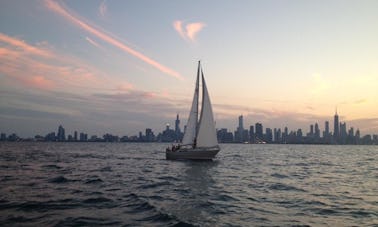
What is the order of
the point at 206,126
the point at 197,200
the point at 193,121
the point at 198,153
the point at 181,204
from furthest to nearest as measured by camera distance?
the point at 193,121 < the point at 206,126 < the point at 198,153 < the point at 197,200 < the point at 181,204

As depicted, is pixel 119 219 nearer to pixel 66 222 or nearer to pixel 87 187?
pixel 66 222

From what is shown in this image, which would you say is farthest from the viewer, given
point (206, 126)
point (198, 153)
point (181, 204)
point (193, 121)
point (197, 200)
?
point (193, 121)

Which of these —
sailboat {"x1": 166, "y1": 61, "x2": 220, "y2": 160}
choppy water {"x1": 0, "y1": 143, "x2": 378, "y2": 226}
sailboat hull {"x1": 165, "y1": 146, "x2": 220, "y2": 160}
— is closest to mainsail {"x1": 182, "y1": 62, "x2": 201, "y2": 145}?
sailboat {"x1": 166, "y1": 61, "x2": 220, "y2": 160}

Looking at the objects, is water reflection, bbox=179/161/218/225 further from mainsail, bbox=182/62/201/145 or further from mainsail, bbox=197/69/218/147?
mainsail, bbox=182/62/201/145

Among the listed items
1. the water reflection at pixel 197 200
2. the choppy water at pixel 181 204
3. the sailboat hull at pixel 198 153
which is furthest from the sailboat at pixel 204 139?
the choppy water at pixel 181 204

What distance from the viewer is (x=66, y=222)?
684 inches

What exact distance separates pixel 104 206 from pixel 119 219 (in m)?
3.54

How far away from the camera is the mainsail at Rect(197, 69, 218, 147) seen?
6094 centimetres

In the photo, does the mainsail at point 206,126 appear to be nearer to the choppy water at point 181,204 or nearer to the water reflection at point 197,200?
the water reflection at point 197,200

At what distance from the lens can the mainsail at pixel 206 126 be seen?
200 feet

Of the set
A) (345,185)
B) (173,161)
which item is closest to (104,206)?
(345,185)

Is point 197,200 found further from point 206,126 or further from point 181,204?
point 206,126

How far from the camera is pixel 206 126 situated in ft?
201

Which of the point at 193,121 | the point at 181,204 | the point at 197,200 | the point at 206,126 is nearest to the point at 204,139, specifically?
the point at 206,126
